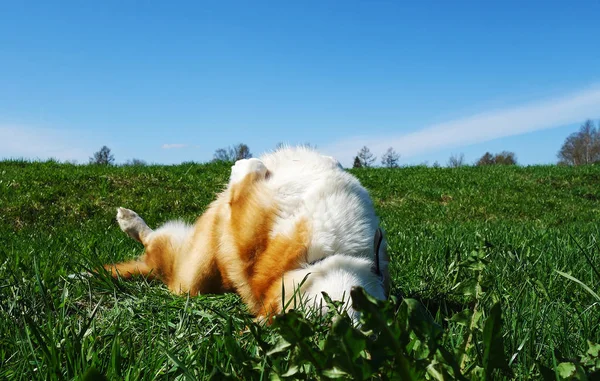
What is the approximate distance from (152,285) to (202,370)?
6.49 feet

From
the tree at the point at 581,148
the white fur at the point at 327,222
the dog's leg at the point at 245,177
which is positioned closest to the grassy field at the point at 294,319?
the white fur at the point at 327,222

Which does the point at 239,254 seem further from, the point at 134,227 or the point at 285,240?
the point at 134,227

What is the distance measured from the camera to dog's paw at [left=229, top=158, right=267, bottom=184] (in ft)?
9.41

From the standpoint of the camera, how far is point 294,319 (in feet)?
3.27

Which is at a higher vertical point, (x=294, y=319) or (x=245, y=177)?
(x=245, y=177)

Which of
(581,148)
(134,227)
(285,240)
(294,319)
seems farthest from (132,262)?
(581,148)

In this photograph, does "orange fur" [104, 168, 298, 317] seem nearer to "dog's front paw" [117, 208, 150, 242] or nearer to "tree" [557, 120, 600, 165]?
"dog's front paw" [117, 208, 150, 242]

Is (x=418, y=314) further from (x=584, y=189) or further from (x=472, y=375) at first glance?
Answer: (x=584, y=189)

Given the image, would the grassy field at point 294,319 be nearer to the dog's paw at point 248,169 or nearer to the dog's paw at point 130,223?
the dog's paw at point 130,223

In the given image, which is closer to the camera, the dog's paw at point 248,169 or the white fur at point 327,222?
the white fur at point 327,222

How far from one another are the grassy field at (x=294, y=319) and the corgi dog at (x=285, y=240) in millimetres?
184

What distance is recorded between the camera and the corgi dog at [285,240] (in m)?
2.16

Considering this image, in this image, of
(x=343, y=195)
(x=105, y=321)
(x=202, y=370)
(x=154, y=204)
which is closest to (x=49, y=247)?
(x=105, y=321)

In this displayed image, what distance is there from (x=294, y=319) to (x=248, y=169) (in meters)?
1.95
